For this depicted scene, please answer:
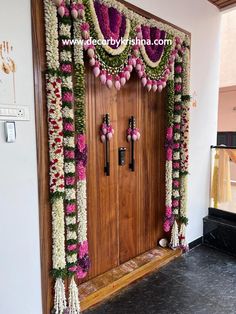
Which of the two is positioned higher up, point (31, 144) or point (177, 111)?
point (177, 111)

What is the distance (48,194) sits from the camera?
5.16 feet

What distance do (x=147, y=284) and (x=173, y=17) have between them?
8.56 feet

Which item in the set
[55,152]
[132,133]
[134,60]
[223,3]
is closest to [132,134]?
[132,133]

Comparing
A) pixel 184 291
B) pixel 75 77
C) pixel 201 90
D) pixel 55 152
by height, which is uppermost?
pixel 201 90

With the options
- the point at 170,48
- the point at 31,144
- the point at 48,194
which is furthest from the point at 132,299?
the point at 170,48

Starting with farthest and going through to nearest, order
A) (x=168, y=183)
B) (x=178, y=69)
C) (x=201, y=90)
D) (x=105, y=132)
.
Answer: (x=201, y=90) → (x=168, y=183) → (x=178, y=69) → (x=105, y=132)

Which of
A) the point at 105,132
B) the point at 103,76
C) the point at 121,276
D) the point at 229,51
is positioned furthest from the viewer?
the point at 229,51

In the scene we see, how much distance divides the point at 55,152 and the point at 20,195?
0.35 m

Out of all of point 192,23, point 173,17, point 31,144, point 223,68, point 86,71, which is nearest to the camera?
point 31,144

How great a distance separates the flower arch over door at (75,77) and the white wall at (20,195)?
123 millimetres

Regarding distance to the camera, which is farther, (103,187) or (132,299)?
(103,187)

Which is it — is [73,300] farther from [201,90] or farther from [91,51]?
[201,90]

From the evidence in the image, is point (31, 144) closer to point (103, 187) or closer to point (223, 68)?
point (103, 187)

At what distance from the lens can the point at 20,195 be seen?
1.46 meters
